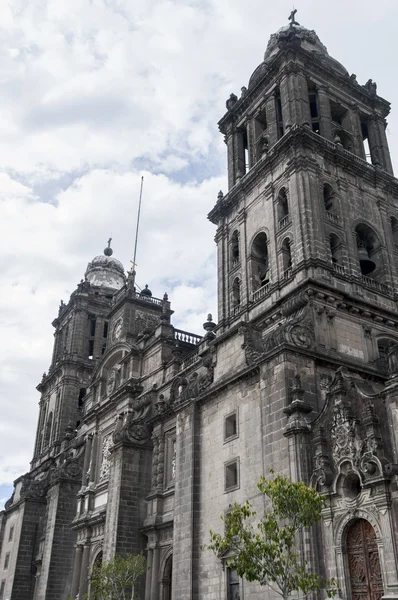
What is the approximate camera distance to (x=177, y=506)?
25.8 m

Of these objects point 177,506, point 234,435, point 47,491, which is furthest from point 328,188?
point 47,491

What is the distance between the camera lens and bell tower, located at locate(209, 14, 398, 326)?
103 feet

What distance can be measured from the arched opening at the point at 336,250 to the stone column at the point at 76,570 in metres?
23.1

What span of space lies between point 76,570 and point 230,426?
19031mm

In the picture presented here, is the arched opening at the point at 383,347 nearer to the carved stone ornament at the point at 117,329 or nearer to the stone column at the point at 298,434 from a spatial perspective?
the stone column at the point at 298,434

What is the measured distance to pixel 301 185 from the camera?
105 ft

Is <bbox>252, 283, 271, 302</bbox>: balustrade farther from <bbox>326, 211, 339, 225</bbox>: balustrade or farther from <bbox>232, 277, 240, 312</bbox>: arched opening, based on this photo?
<bbox>326, 211, 339, 225</bbox>: balustrade

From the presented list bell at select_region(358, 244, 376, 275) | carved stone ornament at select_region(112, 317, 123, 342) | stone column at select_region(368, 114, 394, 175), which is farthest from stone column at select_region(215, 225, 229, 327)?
carved stone ornament at select_region(112, 317, 123, 342)

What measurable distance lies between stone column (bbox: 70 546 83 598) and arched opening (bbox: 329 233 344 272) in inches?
908

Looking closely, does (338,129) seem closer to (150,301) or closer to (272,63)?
(272,63)

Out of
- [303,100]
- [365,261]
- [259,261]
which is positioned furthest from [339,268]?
[303,100]

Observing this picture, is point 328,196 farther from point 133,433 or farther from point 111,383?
point 111,383

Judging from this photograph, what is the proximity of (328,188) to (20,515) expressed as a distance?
1325 inches

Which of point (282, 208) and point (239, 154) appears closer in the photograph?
point (282, 208)
